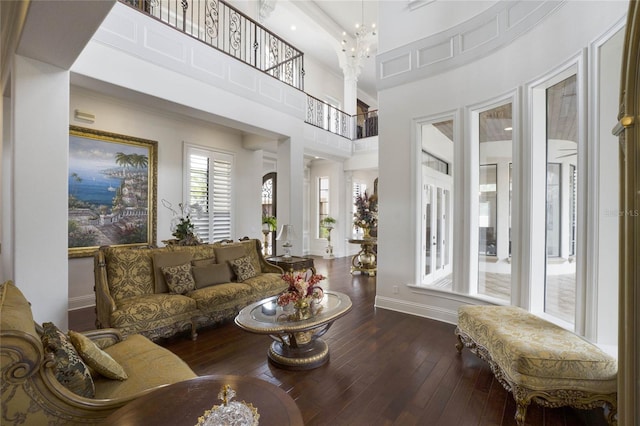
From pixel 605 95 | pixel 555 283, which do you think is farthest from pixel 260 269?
pixel 605 95

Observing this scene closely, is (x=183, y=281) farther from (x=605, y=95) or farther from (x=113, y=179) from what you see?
(x=605, y=95)

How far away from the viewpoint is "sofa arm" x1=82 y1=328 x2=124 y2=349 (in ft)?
7.15

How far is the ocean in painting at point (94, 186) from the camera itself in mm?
4480

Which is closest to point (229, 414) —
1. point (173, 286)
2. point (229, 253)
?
point (173, 286)

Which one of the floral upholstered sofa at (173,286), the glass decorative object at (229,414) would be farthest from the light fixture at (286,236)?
the glass decorative object at (229,414)

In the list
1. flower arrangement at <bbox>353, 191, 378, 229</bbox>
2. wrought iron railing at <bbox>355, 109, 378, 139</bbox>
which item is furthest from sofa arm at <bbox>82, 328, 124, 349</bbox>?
wrought iron railing at <bbox>355, 109, 378, 139</bbox>

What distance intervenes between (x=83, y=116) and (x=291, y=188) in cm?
341

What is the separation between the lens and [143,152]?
5.24 meters

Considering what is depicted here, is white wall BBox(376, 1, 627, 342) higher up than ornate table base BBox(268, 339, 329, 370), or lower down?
higher up

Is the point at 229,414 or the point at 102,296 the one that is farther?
the point at 102,296

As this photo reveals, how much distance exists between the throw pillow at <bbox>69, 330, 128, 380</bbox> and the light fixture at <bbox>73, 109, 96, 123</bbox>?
406 centimetres

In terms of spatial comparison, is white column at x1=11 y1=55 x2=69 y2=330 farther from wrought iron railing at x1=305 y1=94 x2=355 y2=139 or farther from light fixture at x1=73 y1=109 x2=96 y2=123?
wrought iron railing at x1=305 y1=94 x2=355 y2=139

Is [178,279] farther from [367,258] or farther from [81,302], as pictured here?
[367,258]

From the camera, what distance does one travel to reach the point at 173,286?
11.7ft
